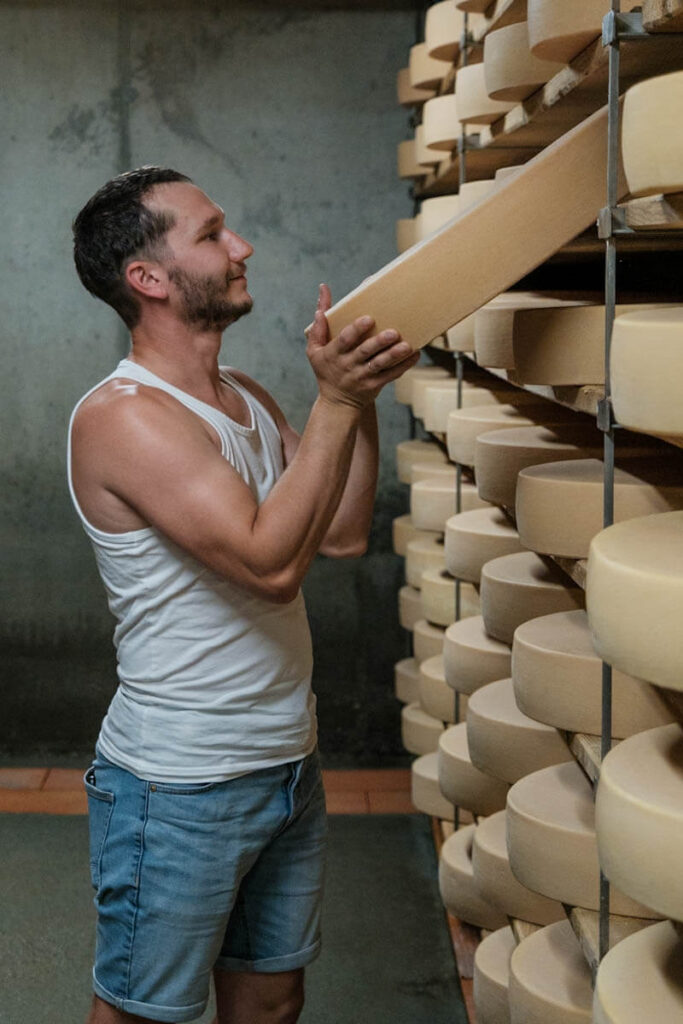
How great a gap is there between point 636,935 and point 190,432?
85 centimetres

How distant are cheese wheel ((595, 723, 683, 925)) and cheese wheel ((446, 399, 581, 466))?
1291mm

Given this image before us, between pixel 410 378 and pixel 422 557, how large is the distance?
1.68ft

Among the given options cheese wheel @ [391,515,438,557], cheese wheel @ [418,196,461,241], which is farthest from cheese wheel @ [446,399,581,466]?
cheese wheel @ [391,515,438,557]

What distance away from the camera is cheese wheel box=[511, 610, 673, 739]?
1.52 metres

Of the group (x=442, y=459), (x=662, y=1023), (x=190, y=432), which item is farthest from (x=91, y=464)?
(x=442, y=459)

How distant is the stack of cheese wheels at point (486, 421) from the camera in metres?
2.51

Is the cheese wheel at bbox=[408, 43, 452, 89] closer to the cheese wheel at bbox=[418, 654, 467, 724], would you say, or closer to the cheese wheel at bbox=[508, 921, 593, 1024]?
the cheese wheel at bbox=[418, 654, 467, 724]

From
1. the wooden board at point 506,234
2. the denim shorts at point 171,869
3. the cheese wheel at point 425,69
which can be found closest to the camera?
the wooden board at point 506,234

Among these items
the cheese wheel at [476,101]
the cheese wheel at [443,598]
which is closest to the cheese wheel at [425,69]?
the cheese wheel at [476,101]

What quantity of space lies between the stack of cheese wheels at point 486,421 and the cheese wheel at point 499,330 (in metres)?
0.37

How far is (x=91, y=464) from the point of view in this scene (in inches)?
73.8

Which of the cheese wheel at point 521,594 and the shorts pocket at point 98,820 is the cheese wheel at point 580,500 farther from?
the shorts pocket at point 98,820

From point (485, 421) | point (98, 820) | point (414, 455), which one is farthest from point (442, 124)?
point (98, 820)

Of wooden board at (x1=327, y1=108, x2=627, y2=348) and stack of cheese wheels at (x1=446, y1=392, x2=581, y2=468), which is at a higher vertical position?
wooden board at (x1=327, y1=108, x2=627, y2=348)
